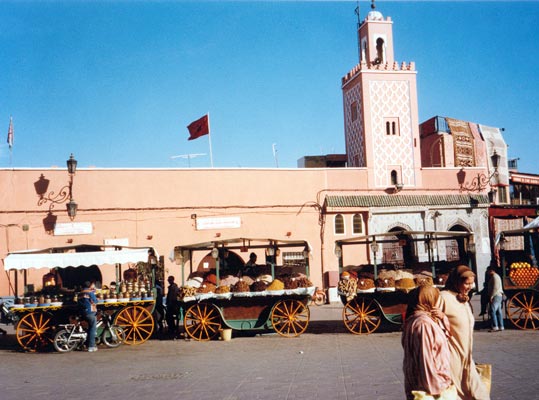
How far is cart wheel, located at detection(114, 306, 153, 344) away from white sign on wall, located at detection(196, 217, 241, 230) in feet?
36.2

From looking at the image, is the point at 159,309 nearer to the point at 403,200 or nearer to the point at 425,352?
the point at 425,352

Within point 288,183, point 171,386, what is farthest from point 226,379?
point 288,183

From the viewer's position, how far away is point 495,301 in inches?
548

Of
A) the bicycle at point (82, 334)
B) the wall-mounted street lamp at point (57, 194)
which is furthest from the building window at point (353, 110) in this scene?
the bicycle at point (82, 334)

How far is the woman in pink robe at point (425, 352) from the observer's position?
433 centimetres

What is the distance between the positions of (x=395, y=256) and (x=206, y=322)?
14678 mm

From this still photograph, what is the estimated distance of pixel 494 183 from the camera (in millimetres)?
31688

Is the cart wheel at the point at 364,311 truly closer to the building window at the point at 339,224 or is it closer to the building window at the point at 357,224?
the building window at the point at 339,224

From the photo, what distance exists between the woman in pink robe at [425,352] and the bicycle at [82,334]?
10.4 m

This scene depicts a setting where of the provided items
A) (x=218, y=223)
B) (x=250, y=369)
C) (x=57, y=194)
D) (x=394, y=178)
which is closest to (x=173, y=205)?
(x=218, y=223)

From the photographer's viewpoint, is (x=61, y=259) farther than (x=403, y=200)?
No

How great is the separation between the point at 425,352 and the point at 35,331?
1146 centimetres

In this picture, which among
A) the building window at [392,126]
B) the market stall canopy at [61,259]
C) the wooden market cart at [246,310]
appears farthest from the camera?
the building window at [392,126]

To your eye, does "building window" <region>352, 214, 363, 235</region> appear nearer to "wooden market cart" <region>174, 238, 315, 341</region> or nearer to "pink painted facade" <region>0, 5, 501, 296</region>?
"pink painted facade" <region>0, 5, 501, 296</region>
